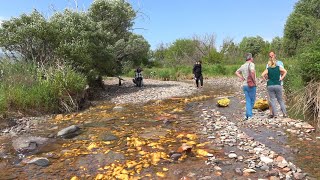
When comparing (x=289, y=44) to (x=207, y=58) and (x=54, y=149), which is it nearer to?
(x=207, y=58)

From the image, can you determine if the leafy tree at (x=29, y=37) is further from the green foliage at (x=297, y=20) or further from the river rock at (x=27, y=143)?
the green foliage at (x=297, y=20)

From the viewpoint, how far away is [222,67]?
43312 mm

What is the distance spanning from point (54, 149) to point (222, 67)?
1432 inches

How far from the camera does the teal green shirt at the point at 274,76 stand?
34.9 ft

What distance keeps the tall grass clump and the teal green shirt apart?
8.61m

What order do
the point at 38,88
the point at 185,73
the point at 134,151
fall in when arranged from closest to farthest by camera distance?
the point at 134,151 < the point at 38,88 < the point at 185,73

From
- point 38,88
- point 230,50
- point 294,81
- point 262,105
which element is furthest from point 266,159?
point 230,50

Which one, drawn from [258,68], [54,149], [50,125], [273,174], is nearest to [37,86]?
[50,125]

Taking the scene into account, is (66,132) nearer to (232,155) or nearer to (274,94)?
(232,155)

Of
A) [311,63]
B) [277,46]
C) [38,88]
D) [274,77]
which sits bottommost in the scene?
[38,88]

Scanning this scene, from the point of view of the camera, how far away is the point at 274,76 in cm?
1070

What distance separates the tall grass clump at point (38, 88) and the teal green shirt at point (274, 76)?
8614 mm

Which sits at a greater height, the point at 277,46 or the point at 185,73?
the point at 277,46

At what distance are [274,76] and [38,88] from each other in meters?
9.47
